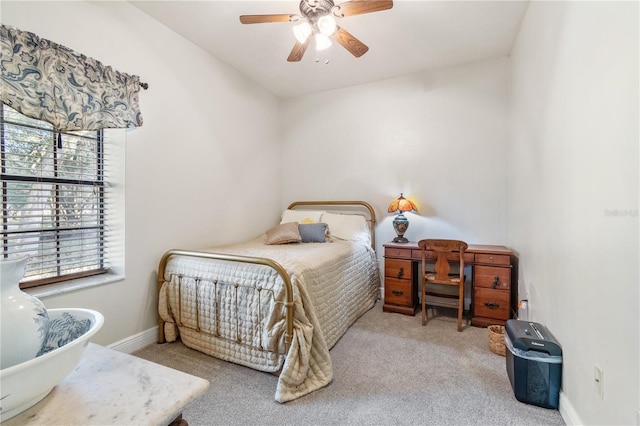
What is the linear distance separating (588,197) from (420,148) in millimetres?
2201

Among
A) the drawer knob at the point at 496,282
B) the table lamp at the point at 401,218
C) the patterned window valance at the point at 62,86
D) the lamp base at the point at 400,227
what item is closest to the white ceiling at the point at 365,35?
the patterned window valance at the point at 62,86

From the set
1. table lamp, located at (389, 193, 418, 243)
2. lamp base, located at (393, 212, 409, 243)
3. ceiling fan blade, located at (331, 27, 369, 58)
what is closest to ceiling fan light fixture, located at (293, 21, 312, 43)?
ceiling fan blade, located at (331, 27, 369, 58)

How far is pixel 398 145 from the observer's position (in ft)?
11.4

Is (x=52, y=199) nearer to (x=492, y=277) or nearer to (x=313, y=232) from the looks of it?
(x=313, y=232)

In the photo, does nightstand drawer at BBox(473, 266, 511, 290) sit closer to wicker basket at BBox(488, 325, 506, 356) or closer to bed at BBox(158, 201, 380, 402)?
wicker basket at BBox(488, 325, 506, 356)

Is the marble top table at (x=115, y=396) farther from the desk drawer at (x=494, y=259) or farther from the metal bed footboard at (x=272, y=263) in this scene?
the desk drawer at (x=494, y=259)

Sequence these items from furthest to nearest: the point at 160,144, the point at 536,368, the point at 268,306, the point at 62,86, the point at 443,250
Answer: the point at 443,250, the point at 160,144, the point at 268,306, the point at 62,86, the point at 536,368

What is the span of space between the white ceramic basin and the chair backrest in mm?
2453

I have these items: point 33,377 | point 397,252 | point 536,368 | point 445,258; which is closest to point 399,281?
point 397,252

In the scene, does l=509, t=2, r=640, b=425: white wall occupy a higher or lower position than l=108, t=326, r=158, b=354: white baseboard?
higher

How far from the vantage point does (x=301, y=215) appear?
3711 mm

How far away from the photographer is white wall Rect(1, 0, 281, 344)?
1963mm

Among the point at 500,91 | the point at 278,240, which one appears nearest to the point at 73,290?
the point at 278,240

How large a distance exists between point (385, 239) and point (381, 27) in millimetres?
2219
